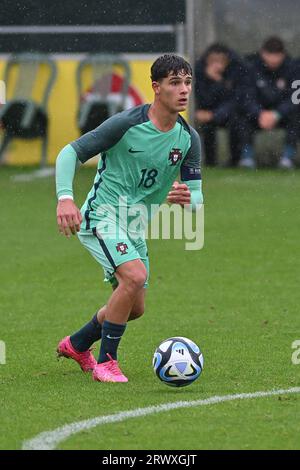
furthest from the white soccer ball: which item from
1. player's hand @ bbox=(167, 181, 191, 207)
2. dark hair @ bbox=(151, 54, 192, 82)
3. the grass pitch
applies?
dark hair @ bbox=(151, 54, 192, 82)

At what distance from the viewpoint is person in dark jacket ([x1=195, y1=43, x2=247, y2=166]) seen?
18406 millimetres

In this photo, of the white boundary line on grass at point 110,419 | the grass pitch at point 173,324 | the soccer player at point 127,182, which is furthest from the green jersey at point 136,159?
the white boundary line on grass at point 110,419

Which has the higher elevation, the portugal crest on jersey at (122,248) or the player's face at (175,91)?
the player's face at (175,91)

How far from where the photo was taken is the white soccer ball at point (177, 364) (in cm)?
671

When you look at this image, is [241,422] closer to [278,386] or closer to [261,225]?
[278,386]

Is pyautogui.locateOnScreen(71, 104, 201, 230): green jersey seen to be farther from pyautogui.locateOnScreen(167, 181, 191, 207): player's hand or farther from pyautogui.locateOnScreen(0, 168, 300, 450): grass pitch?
pyautogui.locateOnScreen(0, 168, 300, 450): grass pitch

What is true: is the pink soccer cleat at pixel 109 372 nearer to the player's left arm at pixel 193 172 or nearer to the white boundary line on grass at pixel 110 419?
the white boundary line on grass at pixel 110 419

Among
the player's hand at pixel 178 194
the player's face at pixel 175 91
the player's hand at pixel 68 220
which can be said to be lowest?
the player's hand at pixel 68 220

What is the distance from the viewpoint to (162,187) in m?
7.31

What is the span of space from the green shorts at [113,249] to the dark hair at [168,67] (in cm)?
89

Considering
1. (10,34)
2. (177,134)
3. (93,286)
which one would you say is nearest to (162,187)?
(177,134)

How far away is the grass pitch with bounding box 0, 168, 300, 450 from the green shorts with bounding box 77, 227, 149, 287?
648 millimetres

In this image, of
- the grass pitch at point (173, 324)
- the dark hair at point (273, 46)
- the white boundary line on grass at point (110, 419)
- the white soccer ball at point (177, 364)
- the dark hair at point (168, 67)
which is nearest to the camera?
the white boundary line on grass at point (110, 419)

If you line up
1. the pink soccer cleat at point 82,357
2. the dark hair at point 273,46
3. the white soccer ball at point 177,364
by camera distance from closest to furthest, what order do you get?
1. the white soccer ball at point 177,364
2. the pink soccer cleat at point 82,357
3. the dark hair at point 273,46
